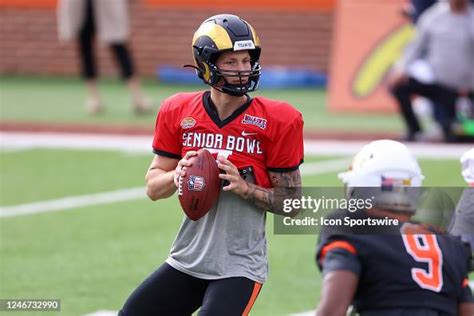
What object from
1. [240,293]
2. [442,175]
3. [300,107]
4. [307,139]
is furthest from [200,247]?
[300,107]

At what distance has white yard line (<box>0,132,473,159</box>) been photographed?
561 inches

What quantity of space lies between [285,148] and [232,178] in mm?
340

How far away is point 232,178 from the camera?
5.48 meters

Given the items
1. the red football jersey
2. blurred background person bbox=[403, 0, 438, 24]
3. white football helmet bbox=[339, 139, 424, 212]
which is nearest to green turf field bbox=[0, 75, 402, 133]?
blurred background person bbox=[403, 0, 438, 24]

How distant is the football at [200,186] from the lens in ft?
18.0

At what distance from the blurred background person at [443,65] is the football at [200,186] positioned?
380 inches

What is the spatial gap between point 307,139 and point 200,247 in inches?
384

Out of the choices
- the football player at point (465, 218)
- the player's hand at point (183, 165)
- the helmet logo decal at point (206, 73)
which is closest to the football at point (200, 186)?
the player's hand at point (183, 165)

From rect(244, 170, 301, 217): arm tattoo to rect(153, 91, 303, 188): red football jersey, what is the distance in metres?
0.04

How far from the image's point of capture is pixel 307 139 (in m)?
15.3

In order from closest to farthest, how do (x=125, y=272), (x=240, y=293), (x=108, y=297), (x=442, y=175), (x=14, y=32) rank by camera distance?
1. (x=240, y=293)
2. (x=108, y=297)
3. (x=125, y=272)
4. (x=442, y=175)
5. (x=14, y=32)

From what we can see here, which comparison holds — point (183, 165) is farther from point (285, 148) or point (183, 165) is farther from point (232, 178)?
point (285, 148)

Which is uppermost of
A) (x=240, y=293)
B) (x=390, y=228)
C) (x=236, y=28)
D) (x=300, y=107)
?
(x=236, y=28)

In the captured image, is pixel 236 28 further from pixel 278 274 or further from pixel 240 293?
pixel 278 274
